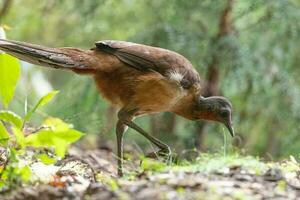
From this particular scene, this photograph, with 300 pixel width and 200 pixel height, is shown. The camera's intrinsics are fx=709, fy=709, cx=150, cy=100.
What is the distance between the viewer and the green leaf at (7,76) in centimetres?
475

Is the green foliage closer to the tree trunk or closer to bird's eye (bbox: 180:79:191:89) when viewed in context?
bird's eye (bbox: 180:79:191:89)

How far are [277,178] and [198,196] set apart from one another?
0.83m

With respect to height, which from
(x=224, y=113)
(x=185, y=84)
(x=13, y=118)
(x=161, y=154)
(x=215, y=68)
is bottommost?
(x=13, y=118)

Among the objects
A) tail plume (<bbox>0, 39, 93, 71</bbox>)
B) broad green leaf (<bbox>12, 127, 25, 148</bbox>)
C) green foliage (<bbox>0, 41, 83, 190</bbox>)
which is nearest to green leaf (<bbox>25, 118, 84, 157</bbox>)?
green foliage (<bbox>0, 41, 83, 190</bbox>)

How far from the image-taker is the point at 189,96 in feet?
22.1

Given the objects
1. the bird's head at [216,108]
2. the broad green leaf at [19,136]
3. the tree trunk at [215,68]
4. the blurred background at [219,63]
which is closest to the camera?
the broad green leaf at [19,136]

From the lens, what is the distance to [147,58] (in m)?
6.33

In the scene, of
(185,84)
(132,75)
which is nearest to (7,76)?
(132,75)

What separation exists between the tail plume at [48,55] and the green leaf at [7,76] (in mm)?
810

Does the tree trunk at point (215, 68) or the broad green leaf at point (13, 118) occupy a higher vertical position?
the tree trunk at point (215, 68)

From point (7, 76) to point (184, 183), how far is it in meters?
1.48

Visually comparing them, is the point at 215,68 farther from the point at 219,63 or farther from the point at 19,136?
the point at 19,136

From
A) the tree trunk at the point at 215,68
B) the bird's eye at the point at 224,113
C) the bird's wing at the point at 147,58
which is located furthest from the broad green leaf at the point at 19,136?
the tree trunk at the point at 215,68

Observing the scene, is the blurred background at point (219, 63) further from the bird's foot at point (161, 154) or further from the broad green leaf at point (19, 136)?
the broad green leaf at point (19, 136)
